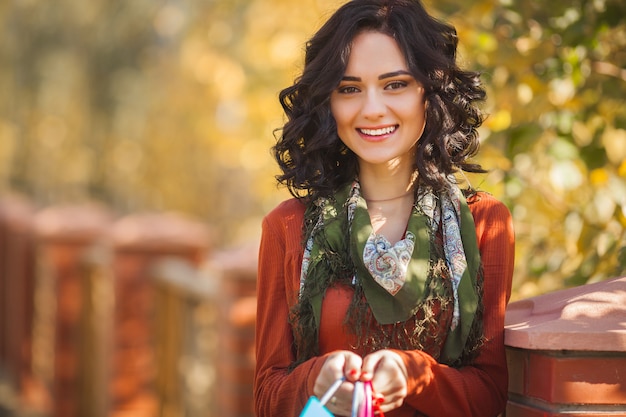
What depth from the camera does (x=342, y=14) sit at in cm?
243

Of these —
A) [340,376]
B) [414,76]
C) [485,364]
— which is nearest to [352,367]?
[340,376]

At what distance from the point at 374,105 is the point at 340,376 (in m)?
0.66

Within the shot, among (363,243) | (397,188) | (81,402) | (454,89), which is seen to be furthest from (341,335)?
(81,402)

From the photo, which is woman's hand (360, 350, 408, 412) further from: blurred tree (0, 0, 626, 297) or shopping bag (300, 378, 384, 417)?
blurred tree (0, 0, 626, 297)

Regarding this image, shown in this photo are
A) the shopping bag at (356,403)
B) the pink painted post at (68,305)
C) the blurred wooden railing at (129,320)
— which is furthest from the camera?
the pink painted post at (68,305)

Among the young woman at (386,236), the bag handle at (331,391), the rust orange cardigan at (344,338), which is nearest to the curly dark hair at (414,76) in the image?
the young woman at (386,236)

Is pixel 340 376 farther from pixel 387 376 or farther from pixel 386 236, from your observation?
pixel 386 236

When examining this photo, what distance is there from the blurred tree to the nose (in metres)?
0.45

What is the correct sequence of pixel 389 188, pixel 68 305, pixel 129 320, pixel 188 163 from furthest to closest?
pixel 188 163 < pixel 68 305 < pixel 129 320 < pixel 389 188

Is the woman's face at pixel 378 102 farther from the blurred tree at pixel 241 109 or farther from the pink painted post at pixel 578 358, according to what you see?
the pink painted post at pixel 578 358

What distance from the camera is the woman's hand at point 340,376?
209cm

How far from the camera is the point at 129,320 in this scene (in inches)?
242

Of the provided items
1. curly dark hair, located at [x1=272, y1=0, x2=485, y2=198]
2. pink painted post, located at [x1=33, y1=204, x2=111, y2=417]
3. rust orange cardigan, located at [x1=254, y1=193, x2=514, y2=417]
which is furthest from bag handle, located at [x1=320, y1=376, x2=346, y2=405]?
pink painted post, located at [x1=33, y1=204, x2=111, y2=417]

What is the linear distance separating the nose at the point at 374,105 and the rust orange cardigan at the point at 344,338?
0.98 ft
